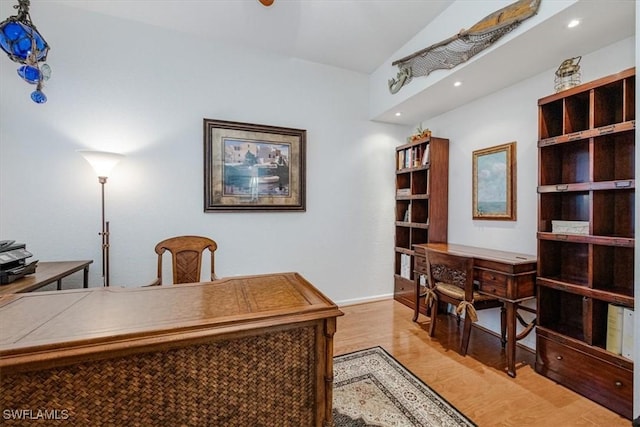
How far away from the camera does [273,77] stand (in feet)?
10.3

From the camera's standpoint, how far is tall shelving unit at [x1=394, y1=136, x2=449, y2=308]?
3197mm

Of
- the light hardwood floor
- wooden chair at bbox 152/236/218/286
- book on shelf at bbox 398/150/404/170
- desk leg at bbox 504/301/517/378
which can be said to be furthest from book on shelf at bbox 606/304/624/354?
wooden chair at bbox 152/236/218/286

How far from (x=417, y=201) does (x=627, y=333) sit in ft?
7.04

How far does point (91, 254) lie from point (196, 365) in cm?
223

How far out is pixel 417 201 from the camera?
3.51 meters

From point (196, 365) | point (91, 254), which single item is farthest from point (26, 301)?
point (91, 254)

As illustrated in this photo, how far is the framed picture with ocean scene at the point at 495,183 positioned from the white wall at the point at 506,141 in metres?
0.05

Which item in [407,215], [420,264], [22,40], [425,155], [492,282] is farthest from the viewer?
[407,215]

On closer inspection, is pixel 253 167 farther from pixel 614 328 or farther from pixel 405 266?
pixel 614 328

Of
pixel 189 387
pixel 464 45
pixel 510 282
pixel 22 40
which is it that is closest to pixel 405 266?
pixel 510 282

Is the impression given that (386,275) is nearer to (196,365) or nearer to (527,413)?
(527,413)

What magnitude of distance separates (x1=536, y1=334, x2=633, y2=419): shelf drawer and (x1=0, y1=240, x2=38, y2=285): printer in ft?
12.1

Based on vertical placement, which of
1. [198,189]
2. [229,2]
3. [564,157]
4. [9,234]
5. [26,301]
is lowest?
[26,301]

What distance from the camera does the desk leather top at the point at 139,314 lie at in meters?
0.93
